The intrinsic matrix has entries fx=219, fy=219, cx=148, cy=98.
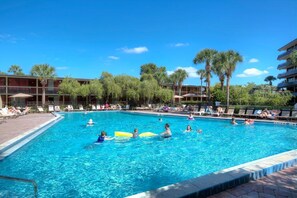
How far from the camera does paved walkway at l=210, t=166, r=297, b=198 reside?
11.7 ft

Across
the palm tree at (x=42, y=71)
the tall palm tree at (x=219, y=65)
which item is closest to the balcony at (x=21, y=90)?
the palm tree at (x=42, y=71)

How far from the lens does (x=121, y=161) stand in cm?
772

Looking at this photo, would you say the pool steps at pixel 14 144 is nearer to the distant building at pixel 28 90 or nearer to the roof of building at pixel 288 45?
the distant building at pixel 28 90

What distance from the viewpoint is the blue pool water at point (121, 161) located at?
550 cm

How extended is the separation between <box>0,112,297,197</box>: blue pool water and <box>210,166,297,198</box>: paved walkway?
2306 millimetres

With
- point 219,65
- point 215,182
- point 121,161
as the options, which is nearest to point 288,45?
point 219,65

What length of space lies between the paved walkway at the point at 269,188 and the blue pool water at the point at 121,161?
7.57ft

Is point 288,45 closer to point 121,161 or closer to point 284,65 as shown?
point 284,65

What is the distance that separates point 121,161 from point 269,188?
16.3 feet

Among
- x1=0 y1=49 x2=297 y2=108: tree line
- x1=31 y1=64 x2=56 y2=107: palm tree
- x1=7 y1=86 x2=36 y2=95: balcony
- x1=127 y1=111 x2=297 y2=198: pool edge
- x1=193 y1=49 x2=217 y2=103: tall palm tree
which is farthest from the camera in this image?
x1=7 y1=86 x2=36 y2=95: balcony

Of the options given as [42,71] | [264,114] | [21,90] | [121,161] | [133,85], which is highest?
[42,71]

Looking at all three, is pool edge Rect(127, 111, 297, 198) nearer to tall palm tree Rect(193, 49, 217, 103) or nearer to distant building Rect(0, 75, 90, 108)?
tall palm tree Rect(193, 49, 217, 103)

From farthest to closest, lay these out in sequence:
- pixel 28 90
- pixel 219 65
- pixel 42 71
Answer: pixel 28 90 < pixel 42 71 < pixel 219 65

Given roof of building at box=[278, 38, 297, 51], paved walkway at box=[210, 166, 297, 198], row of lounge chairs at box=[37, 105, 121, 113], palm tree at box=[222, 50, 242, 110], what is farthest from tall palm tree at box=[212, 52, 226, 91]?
paved walkway at box=[210, 166, 297, 198]
